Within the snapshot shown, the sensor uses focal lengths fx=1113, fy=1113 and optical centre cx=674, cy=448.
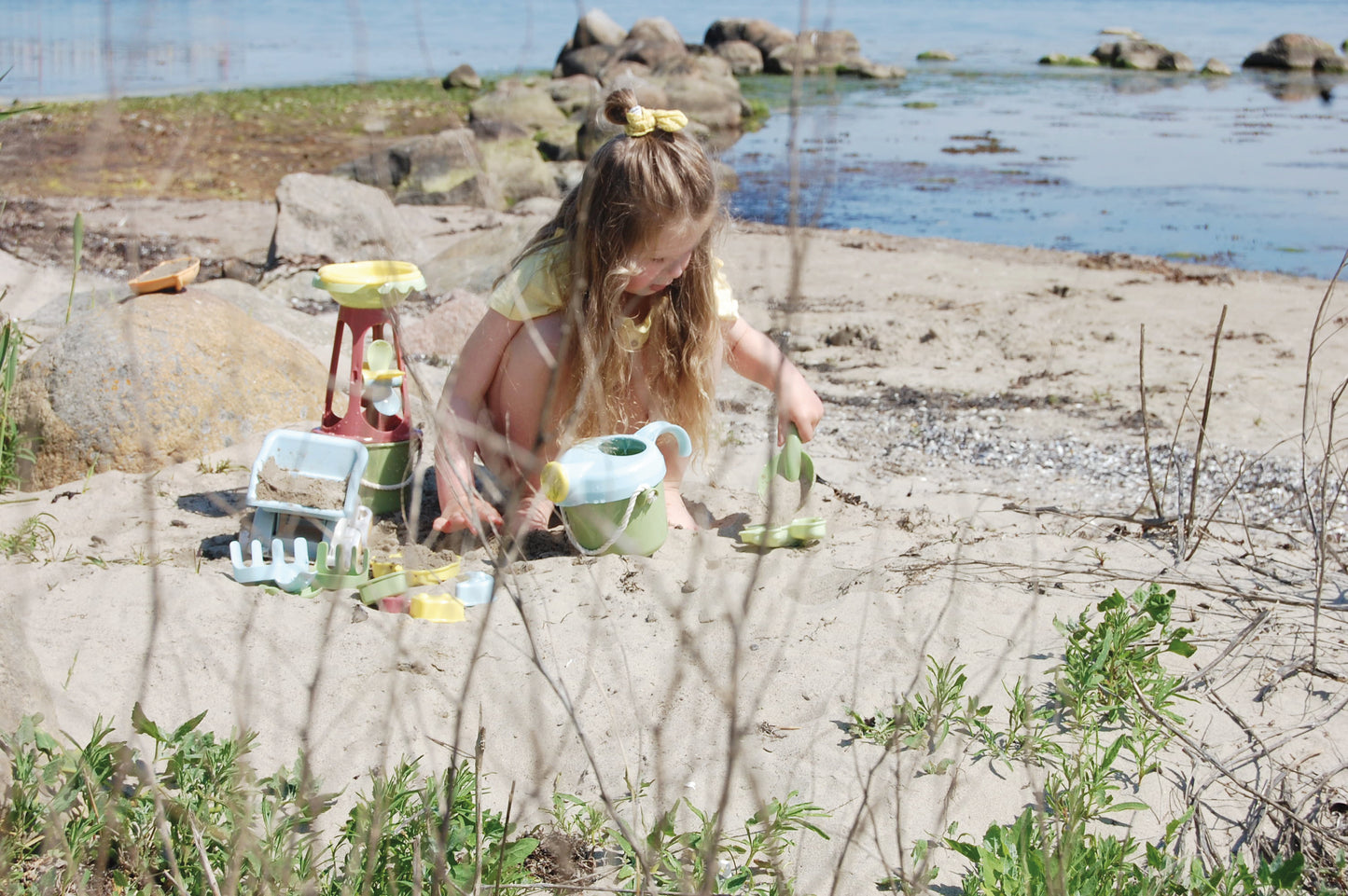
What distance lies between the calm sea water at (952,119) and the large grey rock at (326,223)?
40.8 inches

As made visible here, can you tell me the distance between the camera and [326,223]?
722 cm

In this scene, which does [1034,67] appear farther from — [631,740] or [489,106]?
[631,740]

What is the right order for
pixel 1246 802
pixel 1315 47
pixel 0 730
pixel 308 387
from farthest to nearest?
pixel 1315 47 < pixel 308 387 < pixel 1246 802 < pixel 0 730

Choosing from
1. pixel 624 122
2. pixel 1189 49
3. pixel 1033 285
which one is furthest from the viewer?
pixel 1189 49

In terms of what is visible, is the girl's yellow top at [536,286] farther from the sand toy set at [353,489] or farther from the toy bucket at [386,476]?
the toy bucket at [386,476]

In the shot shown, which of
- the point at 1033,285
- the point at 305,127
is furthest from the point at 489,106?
the point at 1033,285

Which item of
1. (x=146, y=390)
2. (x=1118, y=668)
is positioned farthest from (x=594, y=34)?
(x=1118, y=668)

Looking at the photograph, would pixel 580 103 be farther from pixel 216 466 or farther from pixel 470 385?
pixel 470 385

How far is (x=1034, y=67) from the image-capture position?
23172 millimetres

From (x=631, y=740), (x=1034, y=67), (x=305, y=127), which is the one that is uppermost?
(x=1034, y=67)

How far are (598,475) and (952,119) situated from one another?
15547 millimetres

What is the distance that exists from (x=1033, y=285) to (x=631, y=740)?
18.9 ft

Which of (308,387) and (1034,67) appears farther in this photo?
(1034,67)

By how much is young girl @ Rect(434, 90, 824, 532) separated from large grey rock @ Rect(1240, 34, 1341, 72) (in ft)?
74.1
